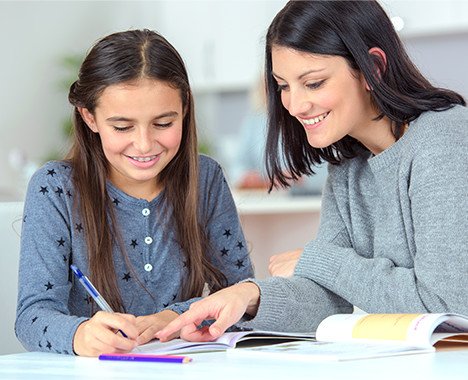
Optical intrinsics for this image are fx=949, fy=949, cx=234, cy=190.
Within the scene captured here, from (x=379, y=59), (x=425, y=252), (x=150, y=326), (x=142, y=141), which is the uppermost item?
(x=379, y=59)

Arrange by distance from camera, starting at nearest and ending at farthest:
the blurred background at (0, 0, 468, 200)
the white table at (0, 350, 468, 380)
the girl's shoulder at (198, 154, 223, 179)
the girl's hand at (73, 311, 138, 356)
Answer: the white table at (0, 350, 468, 380) → the girl's hand at (73, 311, 138, 356) → the girl's shoulder at (198, 154, 223, 179) → the blurred background at (0, 0, 468, 200)

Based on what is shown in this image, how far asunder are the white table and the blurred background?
3.65m

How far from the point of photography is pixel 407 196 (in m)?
1.59

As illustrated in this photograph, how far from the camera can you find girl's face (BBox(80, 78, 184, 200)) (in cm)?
168

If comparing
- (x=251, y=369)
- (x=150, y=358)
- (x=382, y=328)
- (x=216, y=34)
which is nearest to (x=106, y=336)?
(x=150, y=358)

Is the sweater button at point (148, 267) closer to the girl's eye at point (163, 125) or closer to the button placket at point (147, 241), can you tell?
the button placket at point (147, 241)

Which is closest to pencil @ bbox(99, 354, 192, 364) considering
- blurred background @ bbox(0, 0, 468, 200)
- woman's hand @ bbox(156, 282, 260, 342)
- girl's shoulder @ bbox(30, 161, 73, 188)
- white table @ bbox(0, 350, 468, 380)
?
white table @ bbox(0, 350, 468, 380)

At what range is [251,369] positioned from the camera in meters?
1.13

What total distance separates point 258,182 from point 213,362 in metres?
3.39

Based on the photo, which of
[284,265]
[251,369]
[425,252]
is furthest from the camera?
[284,265]

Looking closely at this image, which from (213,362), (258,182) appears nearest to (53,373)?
(213,362)

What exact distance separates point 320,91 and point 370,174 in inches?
9.6

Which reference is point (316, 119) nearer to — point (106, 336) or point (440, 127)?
point (440, 127)

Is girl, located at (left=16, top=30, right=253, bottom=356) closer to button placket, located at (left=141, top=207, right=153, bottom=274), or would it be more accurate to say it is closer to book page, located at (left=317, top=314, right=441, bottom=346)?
button placket, located at (left=141, top=207, right=153, bottom=274)
